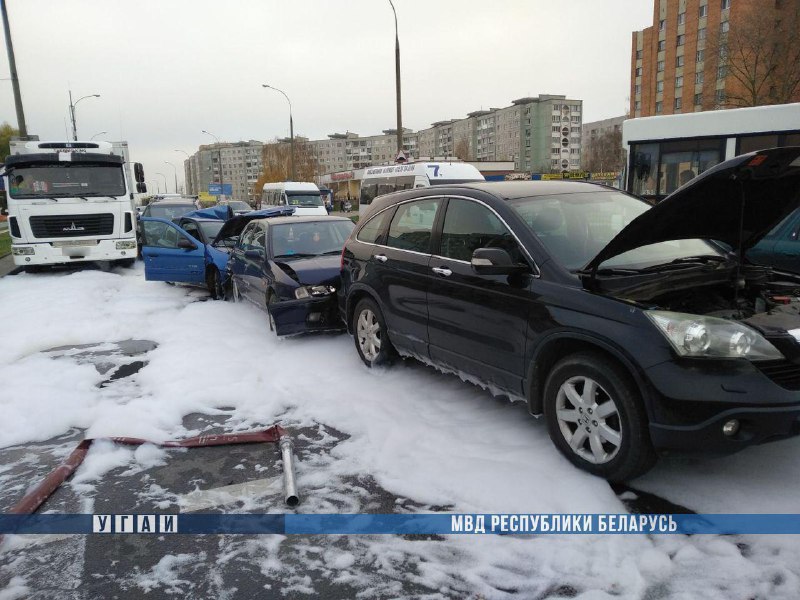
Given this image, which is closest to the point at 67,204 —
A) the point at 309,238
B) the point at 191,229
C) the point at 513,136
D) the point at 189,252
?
the point at 191,229

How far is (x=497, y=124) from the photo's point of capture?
380 feet

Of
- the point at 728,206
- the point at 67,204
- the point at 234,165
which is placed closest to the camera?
the point at 728,206

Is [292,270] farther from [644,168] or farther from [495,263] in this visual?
[644,168]

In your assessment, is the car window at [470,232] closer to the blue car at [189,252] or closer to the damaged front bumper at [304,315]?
the damaged front bumper at [304,315]

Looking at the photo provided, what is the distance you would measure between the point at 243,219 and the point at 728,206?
812 cm

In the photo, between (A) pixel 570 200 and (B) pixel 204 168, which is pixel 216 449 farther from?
(B) pixel 204 168

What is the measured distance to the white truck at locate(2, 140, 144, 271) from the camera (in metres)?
13.7

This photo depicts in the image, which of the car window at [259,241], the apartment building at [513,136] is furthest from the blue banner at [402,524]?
the apartment building at [513,136]

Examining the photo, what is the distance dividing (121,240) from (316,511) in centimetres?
1319

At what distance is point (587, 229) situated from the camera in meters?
4.16

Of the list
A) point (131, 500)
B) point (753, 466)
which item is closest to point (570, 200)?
point (753, 466)

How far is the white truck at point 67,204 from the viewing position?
1366 cm

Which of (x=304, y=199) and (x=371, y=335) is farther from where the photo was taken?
(x=304, y=199)

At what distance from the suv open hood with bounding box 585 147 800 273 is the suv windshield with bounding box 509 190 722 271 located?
225mm
